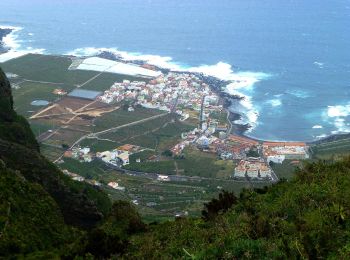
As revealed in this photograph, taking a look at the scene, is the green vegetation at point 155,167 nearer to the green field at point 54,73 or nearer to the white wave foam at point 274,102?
the white wave foam at point 274,102

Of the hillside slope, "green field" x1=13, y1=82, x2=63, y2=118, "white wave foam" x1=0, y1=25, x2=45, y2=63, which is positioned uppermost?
the hillside slope

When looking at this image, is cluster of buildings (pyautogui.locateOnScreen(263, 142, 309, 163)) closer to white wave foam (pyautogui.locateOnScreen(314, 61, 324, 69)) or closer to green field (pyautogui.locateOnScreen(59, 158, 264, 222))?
green field (pyautogui.locateOnScreen(59, 158, 264, 222))

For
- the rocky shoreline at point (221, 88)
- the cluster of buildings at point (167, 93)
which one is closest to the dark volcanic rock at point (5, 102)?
the rocky shoreline at point (221, 88)

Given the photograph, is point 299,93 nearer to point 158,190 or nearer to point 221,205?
point 158,190

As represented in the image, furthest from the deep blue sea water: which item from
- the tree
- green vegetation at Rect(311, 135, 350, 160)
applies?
the tree

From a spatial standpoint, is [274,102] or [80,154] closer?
[80,154]

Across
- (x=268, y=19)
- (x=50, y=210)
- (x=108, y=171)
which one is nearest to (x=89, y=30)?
(x=268, y=19)

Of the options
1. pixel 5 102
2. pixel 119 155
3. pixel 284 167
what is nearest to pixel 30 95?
pixel 119 155
